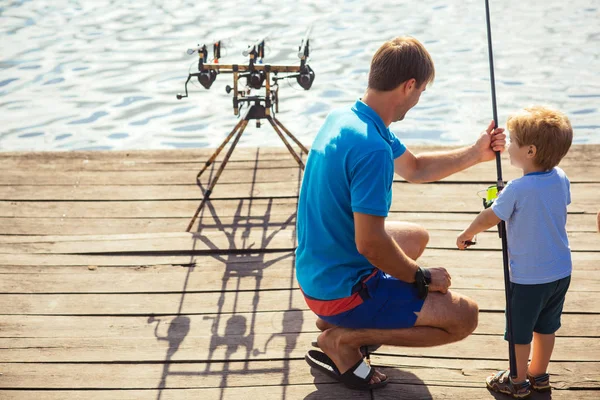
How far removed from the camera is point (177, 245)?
361cm

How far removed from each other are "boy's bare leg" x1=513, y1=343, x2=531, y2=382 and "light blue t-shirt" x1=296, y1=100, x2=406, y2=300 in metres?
0.56

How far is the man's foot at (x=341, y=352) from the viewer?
Result: 2.61 metres

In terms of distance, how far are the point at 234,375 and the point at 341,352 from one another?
41cm

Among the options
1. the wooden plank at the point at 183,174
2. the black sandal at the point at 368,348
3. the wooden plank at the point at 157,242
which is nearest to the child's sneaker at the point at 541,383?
the black sandal at the point at 368,348

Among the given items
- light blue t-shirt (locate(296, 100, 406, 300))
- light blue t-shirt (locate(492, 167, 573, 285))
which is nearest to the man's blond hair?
light blue t-shirt (locate(296, 100, 406, 300))

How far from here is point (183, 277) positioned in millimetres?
3373

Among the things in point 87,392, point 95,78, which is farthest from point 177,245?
point 95,78

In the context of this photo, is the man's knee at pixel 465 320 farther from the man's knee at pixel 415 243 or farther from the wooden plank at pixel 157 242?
the wooden plank at pixel 157 242

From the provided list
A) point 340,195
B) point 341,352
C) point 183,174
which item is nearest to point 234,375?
point 341,352

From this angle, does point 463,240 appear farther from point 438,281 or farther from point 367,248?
point 367,248

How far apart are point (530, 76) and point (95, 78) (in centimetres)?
465

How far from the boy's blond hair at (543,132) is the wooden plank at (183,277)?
102 centimetres

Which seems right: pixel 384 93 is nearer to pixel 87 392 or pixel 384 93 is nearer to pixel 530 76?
pixel 87 392

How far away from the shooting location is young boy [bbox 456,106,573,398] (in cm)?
236
